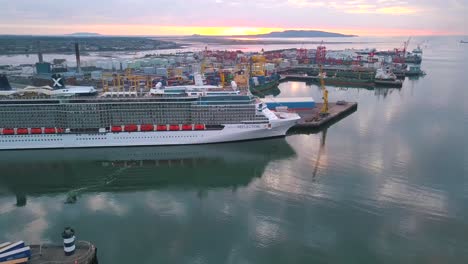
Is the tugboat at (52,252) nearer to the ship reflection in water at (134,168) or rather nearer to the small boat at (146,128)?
the ship reflection in water at (134,168)

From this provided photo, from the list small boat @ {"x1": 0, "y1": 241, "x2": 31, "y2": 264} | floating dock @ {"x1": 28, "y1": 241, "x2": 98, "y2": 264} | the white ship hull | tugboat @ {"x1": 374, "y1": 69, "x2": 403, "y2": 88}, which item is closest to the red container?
the white ship hull

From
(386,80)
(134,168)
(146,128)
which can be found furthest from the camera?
(386,80)

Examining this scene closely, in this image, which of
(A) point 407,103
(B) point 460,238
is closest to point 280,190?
(B) point 460,238

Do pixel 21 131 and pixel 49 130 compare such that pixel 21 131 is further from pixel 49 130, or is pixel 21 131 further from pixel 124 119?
pixel 124 119

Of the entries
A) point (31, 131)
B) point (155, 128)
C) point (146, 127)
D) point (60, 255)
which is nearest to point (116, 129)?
point (146, 127)

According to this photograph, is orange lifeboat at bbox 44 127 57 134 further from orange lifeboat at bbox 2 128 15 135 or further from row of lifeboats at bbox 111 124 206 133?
row of lifeboats at bbox 111 124 206 133

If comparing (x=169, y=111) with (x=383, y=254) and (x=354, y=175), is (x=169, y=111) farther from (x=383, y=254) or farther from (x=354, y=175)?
(x=383, y=254)

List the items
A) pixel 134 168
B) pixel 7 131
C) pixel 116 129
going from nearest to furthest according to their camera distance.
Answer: pixel 134 168
pixel 7 131
pixel 116 129
